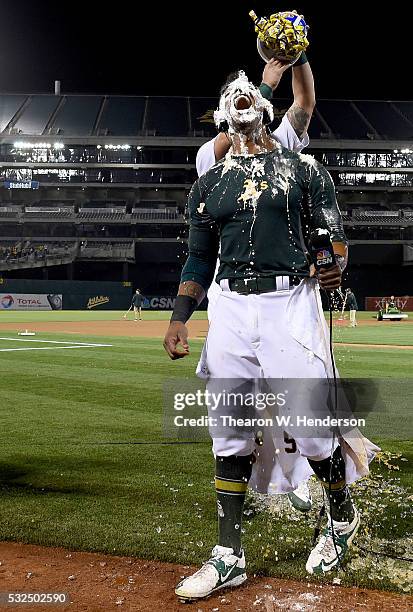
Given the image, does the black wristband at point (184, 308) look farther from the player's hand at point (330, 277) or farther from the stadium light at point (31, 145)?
the stadium light at point (31, 145)

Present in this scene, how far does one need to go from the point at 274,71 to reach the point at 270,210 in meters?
0.84

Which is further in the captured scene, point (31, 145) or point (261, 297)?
point (31, 145)

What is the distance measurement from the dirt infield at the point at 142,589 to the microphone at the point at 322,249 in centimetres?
139

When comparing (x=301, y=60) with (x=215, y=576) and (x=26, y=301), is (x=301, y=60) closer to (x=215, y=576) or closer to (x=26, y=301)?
(x=215, y=576)

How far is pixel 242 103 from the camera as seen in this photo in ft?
9.64

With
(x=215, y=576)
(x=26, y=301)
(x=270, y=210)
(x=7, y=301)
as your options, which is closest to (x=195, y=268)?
(x=270, y=210)

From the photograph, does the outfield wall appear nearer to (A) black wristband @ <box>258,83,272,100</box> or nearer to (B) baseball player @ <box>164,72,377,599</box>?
(A) black wristband @ <box>258,83,272,100</box>

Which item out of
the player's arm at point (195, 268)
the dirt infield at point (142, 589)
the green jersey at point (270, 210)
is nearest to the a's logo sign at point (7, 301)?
the dirt infield at point (142, 589)

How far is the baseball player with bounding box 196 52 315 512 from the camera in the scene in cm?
329

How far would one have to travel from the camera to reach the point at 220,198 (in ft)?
9.93

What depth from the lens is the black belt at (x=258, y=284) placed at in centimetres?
291

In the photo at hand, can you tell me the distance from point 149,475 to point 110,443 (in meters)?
1.13

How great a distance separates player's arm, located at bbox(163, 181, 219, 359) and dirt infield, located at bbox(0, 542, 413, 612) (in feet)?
3.33

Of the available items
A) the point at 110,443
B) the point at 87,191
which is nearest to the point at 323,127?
the point at 87,191
